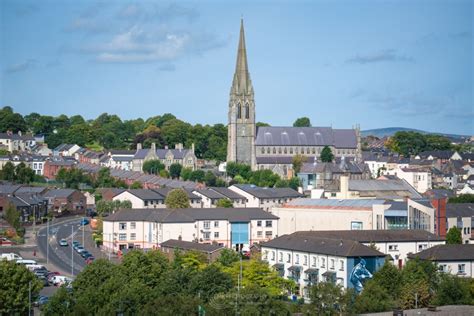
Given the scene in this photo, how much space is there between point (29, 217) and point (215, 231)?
18963mm

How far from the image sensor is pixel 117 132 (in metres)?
161

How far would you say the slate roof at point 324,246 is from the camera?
4784 cm

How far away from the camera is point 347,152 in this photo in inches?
4875

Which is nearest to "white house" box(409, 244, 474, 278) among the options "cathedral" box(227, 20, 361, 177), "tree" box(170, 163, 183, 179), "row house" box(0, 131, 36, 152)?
"tree" box(170, 163, 183, 179)

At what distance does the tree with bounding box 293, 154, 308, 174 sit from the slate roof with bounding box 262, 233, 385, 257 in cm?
5419

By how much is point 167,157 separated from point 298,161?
16.5 m

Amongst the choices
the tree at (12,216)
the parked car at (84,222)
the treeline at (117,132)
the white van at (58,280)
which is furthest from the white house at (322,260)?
the treeline at (117,132)

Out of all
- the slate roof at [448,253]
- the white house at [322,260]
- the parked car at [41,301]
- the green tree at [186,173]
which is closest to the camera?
the parked car at [41,301]

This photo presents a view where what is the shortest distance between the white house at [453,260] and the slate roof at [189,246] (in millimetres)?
11731

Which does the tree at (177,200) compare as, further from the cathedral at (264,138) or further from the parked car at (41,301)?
the cathedral at (264,138)

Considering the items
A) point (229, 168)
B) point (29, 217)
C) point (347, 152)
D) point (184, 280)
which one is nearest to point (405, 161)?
point (347, 152)

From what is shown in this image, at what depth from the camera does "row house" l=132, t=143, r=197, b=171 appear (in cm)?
11988

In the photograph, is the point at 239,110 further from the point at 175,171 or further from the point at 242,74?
the point at 175,171

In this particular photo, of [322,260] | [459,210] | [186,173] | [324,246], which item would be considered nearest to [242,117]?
[186,173]
